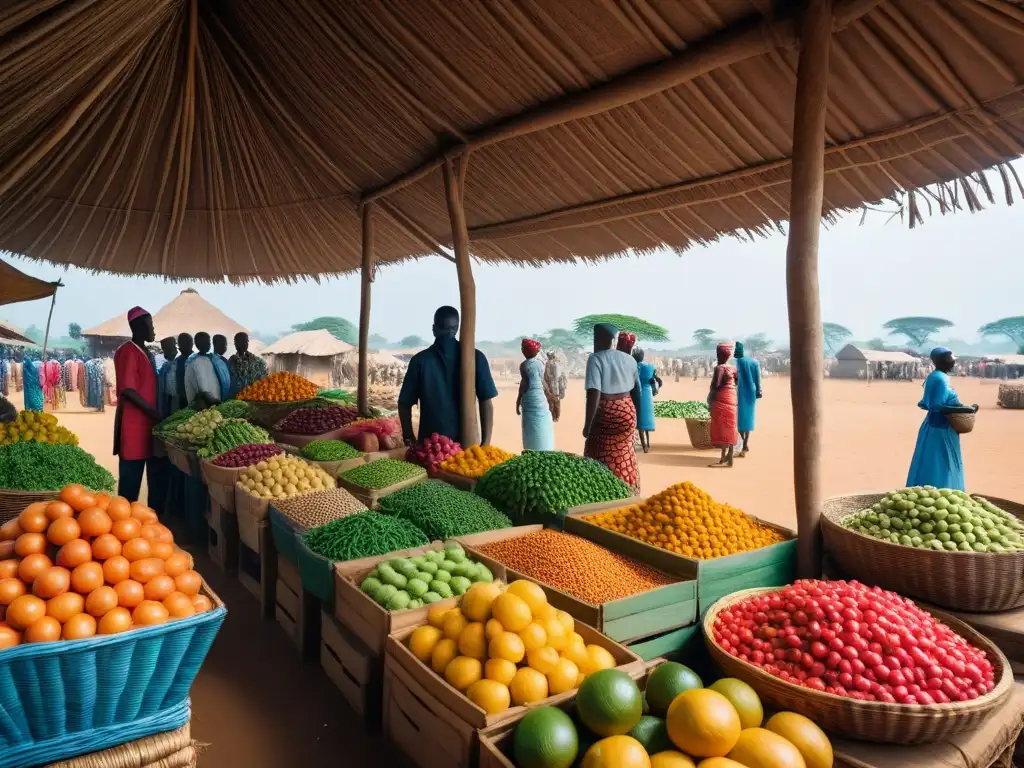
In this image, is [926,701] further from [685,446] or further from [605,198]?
[685,446]

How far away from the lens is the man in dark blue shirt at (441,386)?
4680mm

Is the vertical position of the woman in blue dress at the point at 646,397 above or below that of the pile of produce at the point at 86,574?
above

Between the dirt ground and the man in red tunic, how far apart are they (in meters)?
1.33

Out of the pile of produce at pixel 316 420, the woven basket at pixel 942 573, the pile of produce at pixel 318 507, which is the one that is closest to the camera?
the woven basket at pixel 942 573

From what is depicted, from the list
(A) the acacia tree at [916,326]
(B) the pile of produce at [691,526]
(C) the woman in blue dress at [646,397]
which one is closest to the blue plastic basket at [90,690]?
Result: (B) the pile of produce at [691,526]

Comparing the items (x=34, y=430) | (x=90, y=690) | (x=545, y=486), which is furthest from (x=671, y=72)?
(x=34, y=430)

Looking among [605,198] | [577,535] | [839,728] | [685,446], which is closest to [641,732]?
[839,728]

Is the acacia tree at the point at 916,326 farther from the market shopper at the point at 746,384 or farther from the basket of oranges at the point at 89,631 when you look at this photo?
the basket of oranges at the point at 89,631

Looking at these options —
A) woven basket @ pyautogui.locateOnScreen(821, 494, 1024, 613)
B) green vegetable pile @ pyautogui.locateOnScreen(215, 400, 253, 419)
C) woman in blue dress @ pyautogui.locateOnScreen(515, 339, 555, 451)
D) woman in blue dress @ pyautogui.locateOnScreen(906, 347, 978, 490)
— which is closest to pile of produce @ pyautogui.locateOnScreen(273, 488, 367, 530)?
woven basket @ pyautogui.locateOnScreen(821, 494, 1024, 613)

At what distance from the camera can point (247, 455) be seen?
4.30 meters

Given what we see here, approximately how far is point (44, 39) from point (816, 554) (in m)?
4.26

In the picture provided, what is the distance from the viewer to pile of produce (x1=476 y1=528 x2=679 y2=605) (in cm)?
244

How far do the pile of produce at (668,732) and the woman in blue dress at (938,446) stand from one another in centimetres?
379

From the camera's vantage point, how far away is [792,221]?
2.72 meters
